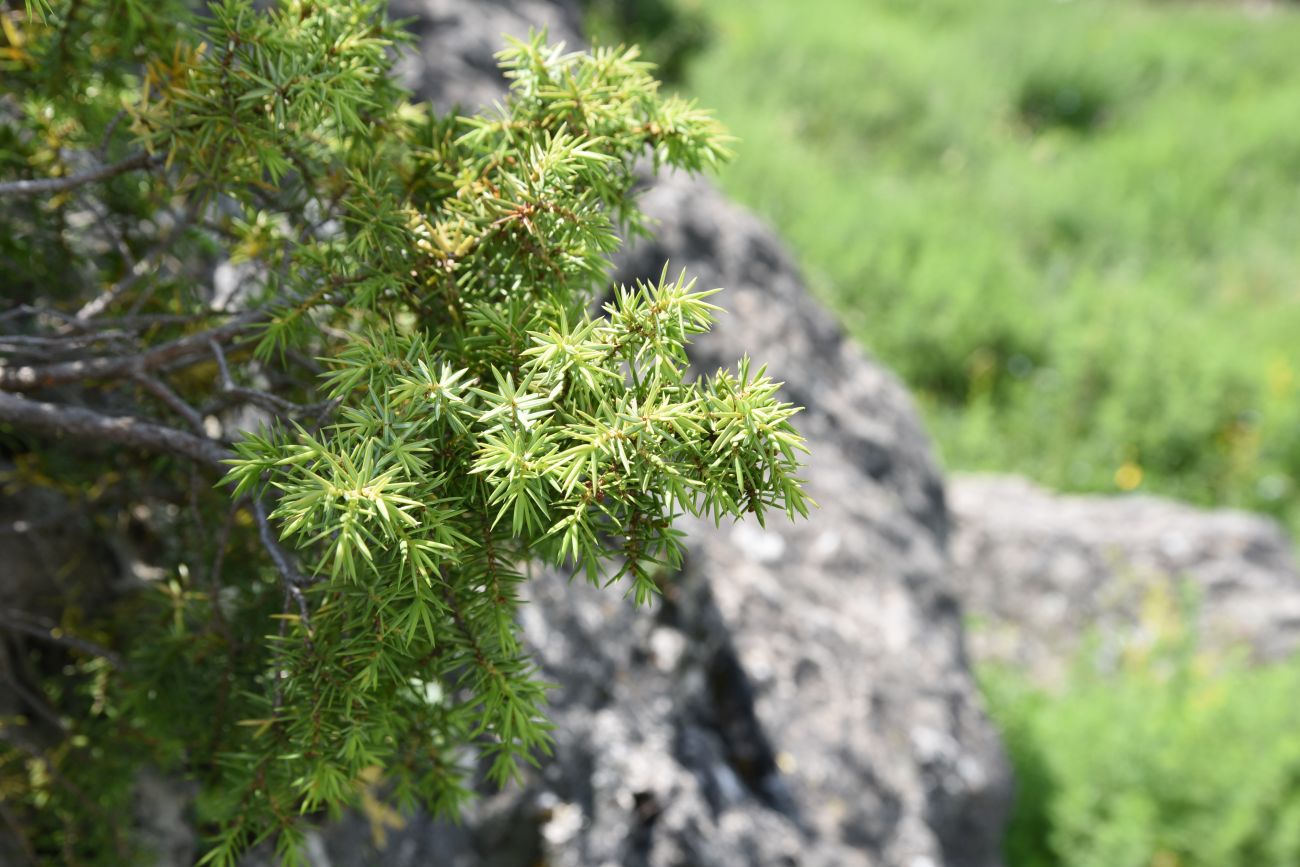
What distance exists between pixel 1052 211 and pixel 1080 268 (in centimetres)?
71

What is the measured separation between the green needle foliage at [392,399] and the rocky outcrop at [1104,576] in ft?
15.1

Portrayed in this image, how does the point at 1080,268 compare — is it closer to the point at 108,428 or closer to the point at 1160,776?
the point at 1160,776

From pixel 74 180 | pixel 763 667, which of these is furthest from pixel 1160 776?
pixel 74 180

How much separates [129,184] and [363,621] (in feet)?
4.20

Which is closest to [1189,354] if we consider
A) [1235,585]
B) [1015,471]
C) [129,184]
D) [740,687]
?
[1015,471]

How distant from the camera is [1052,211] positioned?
9.12m

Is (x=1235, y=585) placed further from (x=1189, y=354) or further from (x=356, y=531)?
(x=356, y=531)

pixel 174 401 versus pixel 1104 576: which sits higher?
pixel 1104 576

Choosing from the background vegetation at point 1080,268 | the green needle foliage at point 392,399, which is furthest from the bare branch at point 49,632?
the background vegetation at point 1080,268

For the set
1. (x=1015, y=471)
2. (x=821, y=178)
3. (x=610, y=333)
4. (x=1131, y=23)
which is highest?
(x=1131, y=23)

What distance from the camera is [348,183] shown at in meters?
1.58

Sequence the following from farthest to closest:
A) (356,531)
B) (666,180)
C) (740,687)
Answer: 1. (666,180)
2. (740,687)
3. (356,531)

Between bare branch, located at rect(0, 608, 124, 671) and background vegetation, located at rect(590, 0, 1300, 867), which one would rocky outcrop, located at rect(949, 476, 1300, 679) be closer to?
background vegetation, located at rect(590, 0, 1300, 867)

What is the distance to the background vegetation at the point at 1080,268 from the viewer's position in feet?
14.6
